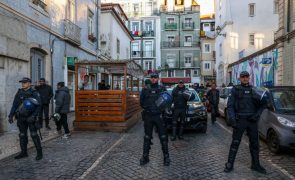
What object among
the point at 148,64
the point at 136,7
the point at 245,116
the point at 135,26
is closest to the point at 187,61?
the point at 148,64

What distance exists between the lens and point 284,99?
338 inches

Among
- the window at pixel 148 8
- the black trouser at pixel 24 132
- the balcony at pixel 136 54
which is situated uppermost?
the window at pixel 148 8

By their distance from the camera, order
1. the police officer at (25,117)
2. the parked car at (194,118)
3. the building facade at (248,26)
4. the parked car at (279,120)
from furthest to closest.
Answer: the building facade at (248,26) → the parked car at (194,118) → the parked car at (279,120) → the police officer at (25,117)

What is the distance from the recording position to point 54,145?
882 cm

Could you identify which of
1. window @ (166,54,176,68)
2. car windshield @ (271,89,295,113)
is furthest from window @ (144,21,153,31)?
car windshield @ (271,89,295,113)

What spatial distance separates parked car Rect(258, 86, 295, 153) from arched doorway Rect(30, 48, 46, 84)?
855cm

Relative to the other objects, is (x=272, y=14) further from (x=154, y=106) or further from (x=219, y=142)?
(x=154, y=106)

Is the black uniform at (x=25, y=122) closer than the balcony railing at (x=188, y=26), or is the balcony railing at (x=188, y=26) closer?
the black uniform at (x=25, y=122)

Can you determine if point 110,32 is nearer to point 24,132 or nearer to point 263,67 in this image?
point 263,67

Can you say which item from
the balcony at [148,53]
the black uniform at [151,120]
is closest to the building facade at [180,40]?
the balcony at [148,53]

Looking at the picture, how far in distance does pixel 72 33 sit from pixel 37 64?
3.99 metres

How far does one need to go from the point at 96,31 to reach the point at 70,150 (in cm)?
1553

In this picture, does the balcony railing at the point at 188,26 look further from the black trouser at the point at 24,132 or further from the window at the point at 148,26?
the black trouser at the point at 24,132

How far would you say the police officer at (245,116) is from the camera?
6188 millimetres
